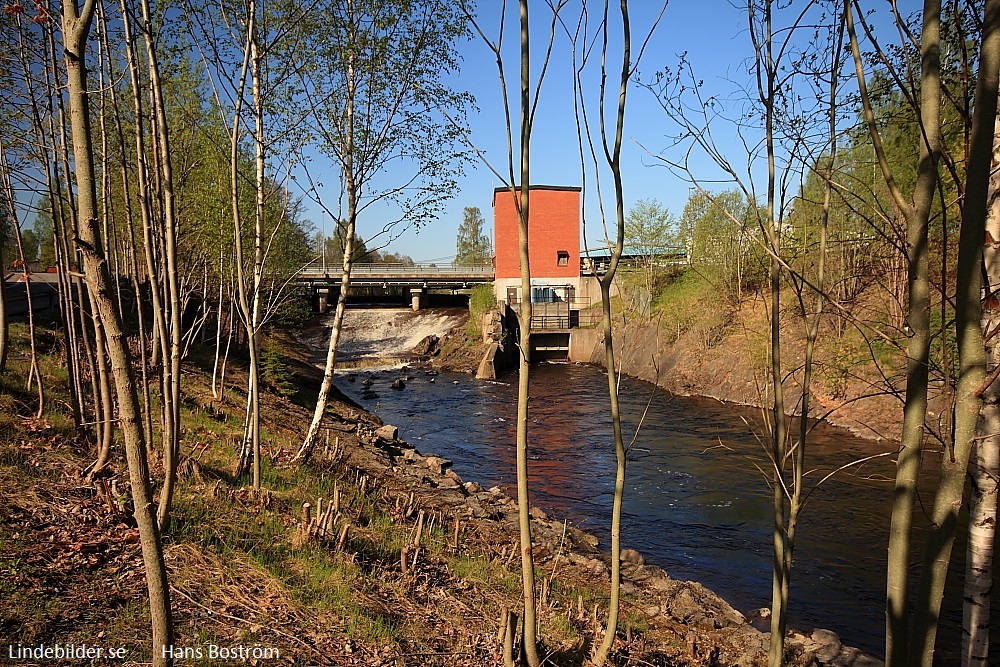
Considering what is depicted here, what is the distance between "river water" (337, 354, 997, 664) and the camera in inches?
329

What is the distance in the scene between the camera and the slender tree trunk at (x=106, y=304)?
2572 mm

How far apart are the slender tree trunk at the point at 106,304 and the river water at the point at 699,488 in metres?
2.21

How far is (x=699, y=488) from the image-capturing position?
1274 centimetres

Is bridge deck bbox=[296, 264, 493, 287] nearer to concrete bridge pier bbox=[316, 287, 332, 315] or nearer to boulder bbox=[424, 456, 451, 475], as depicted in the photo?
concrete bridge pier bbox=[316, 287, 332, 315]

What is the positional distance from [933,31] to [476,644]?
472cm

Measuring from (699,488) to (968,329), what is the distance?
11.3 metres

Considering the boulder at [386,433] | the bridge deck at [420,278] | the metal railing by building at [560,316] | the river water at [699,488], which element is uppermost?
the bridge deck at [420,278]

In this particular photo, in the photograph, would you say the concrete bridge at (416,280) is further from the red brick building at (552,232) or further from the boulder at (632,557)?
the boulder at (632,557)

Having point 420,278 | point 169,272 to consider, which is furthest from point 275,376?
point 420,278

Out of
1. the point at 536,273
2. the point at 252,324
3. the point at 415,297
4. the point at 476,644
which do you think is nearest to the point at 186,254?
the point at 252,324

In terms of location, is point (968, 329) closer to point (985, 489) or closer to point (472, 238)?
point (985, 489)

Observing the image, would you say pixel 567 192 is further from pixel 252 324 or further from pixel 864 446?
pixel 252 324

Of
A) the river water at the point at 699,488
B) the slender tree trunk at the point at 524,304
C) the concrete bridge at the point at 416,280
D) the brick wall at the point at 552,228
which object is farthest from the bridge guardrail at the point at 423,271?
the slender tree trunk at the point at 524,304

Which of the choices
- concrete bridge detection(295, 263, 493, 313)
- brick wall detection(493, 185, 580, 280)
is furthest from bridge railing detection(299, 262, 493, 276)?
brick wall detection(493, 185, 580, 280)
